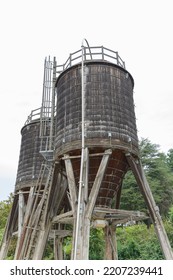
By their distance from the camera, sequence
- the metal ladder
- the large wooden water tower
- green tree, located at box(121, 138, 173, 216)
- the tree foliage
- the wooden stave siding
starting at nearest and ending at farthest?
the large wooden water tower → the metal ladder → the wooden stave siding → the tree foliage → green tree, located at box(121, 138, 173, 216)

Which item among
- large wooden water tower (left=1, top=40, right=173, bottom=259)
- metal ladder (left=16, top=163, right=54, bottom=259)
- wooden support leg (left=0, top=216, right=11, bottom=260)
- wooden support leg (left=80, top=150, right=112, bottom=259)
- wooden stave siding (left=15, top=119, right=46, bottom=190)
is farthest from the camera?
wooden stave siding (left=15, top=119, right=46, bottom=190)

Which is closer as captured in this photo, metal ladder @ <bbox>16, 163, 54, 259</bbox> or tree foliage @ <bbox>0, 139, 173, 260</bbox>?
metal ladder @ <bbox>16, 163, 54, 259</bbox>

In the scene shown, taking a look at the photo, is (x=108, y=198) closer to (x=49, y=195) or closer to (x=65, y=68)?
(x=49, y=195)

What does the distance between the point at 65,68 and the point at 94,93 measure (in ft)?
9.07

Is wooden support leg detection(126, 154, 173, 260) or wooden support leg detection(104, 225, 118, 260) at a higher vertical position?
wooden support leg detection(126, 154, 173, 260)

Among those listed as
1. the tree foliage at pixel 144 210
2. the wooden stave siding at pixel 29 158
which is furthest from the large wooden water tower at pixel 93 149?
the tree foliage at pixel 144 210

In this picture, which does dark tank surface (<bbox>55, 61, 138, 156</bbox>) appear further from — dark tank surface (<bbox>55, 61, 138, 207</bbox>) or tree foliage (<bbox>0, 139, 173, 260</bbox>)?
tree foliage (<bbox>0, 139, 173, 260</bbox>)

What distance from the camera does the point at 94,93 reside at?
11945mm

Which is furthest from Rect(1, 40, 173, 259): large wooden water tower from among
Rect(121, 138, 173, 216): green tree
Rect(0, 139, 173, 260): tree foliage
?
A: Rect(121, 138, 173, 216): green tree

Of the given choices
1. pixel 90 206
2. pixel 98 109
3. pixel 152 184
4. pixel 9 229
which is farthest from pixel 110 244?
pixel 152 184

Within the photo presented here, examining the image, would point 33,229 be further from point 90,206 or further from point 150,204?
point 150,204

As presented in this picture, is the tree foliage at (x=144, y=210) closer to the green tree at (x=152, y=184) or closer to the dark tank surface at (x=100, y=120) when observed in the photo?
the green tree at (x=152, y=184)

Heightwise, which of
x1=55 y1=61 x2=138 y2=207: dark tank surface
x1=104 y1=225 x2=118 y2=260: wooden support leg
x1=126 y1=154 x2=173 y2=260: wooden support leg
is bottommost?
x1=104 y1=225 x2=118 y2=260: wooden support leg

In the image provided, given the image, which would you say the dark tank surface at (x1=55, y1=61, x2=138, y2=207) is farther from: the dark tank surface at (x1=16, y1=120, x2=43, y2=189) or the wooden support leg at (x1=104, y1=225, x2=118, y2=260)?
the dark tank surface at (x1=16, y1=120, x2=43, y2=189)
